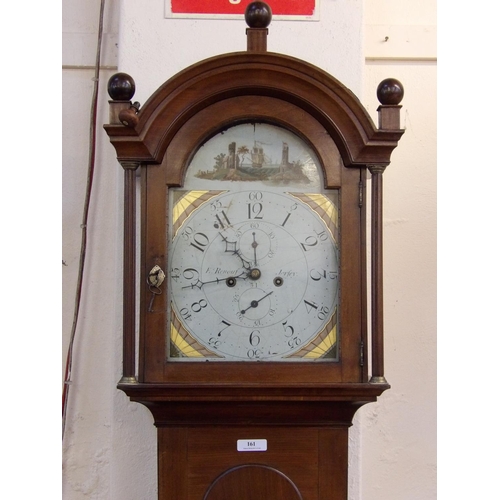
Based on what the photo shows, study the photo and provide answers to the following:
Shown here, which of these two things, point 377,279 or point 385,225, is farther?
point 385,225

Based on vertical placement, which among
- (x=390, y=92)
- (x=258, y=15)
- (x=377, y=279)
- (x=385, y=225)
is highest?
(x=258, y=15)

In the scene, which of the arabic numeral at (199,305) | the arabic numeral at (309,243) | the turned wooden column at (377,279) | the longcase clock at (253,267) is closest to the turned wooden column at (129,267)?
the longcase clock at (253,267)

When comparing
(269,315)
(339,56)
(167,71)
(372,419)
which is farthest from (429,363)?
(167,71)

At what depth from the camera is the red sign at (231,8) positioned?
1686mm

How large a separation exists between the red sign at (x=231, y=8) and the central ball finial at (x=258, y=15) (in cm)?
34

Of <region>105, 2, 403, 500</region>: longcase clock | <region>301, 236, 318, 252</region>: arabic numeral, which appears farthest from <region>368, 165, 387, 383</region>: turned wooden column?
<region>301, 236, 318, 252</region>: arabic numeral

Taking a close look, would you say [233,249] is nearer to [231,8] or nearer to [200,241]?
[200,241]

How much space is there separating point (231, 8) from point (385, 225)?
69 cm

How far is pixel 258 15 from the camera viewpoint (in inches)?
53.7

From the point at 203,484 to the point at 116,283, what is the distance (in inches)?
21.9

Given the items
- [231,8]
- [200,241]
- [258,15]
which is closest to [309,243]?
[200,241]

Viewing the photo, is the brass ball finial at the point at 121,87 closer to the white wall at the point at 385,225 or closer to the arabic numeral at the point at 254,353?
the white wall at the point at 385,225

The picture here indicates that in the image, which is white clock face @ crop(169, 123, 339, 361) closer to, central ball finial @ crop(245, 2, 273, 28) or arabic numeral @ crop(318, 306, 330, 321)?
arabic numeral @ crop(318, 306, 330, 321)

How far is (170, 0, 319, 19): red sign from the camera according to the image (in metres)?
1.69
